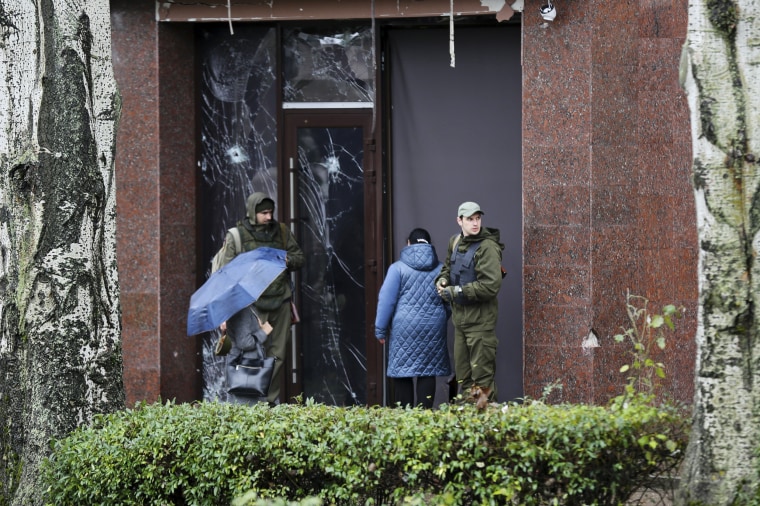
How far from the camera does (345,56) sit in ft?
36.3

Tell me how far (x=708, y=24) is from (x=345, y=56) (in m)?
5.52

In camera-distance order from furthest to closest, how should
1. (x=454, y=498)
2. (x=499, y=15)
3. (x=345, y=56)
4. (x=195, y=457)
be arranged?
(x=345, y=56), (x=499, y=15), (x=195, y=457), (x=454, y=498)

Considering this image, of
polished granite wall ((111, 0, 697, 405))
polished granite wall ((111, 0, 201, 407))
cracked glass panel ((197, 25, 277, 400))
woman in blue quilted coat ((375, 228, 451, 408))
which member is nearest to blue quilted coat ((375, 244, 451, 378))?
woman in blue quilted coat ((375, 228, 451, 408))

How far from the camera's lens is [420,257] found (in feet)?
32.3

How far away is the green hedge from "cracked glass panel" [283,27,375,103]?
5.04 metres

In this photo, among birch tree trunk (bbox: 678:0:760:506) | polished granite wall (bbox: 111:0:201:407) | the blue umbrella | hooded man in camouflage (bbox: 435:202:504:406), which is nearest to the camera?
birch tree trunk (bbox: 678:0:760:506)

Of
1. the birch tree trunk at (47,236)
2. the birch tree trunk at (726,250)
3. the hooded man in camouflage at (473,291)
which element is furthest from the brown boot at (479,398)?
the hooded man in camouflage at (473,291)

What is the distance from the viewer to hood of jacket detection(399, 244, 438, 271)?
388 inches

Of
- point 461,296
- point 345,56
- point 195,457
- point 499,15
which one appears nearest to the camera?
point 195,457

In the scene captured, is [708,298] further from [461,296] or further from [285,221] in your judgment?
[285,221]

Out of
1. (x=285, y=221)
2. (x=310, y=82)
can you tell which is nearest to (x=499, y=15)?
(x=310, y=82)

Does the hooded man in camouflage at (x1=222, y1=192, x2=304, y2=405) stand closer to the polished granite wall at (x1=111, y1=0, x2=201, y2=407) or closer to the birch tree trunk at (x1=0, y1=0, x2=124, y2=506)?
the polished granite wall at (x1=111, y1=0, x2=201, y2=407)

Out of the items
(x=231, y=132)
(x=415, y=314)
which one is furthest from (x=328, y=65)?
(x=415, y=314)

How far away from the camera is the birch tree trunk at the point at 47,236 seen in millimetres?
6980
